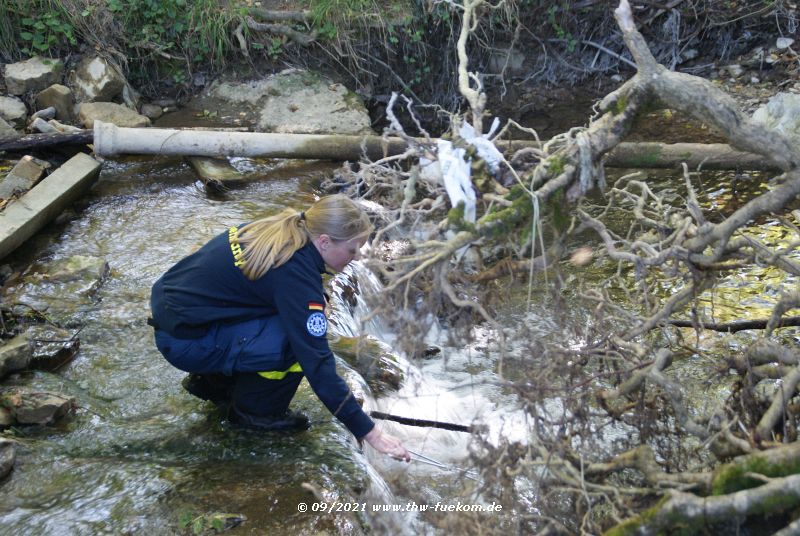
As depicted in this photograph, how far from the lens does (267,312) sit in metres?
2.99

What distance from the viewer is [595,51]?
8.40 metres

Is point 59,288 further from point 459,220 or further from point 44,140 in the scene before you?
point 459,220

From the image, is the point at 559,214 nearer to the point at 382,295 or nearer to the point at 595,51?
the point at 382,295

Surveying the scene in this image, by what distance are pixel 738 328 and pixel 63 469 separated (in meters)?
3.10

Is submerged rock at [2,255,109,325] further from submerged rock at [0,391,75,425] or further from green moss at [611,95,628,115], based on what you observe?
green moss at [611,95,628,115]

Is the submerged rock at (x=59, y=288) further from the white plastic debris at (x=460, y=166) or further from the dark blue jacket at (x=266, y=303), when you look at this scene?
the white plastic debris at (x=460, y=166)

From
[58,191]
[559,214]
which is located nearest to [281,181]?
[58,191]

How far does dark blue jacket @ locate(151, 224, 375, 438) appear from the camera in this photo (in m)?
2.77

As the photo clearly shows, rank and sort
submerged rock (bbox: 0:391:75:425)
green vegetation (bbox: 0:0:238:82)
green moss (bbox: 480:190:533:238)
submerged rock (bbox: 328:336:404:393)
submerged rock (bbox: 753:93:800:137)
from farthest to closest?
green vegetation (bbox: 0:0:238:82) → submerged rock (bbox: 753:93:800:137) → submerged rock (bbox: 328:336:404:393) → submerged rock (bbox: 0:391:75:425) → green moss (bbox: 480:190:533:238)

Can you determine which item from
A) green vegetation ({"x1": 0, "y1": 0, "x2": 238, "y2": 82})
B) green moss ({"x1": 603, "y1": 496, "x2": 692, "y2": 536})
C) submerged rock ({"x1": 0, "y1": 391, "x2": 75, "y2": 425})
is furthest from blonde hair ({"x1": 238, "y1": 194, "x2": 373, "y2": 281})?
green vegetation ({"x1": 0, "y1": 0, "x2": 238, "y2": 82})

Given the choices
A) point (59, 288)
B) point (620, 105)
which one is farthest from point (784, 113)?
point (59, 288)

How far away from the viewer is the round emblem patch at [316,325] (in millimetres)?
2756

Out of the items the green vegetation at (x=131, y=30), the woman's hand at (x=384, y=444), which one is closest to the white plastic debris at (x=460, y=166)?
the woman's hand at (x=384, y=444)

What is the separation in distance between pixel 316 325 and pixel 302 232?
358mm
